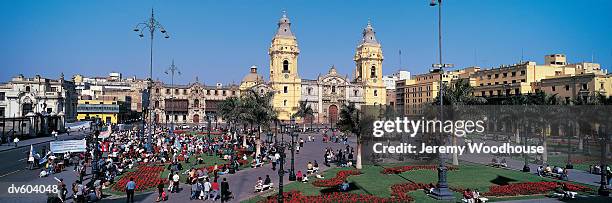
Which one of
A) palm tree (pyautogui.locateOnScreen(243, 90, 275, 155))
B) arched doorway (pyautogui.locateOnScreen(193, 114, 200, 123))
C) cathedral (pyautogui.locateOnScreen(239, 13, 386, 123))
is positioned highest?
cathedral (pyautogui.locateOnScreen(239, 13, 386, 123))

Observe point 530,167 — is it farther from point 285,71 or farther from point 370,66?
point 370,66

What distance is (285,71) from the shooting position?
89938 mm

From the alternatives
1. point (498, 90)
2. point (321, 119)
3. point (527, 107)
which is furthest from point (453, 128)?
point (321, 119)

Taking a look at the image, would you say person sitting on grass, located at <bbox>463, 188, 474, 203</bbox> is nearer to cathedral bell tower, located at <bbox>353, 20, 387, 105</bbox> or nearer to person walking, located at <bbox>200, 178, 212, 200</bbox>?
person walking, located at <bbox>200, 178, 212, 200</bbox>

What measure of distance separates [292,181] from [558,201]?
13.2 m

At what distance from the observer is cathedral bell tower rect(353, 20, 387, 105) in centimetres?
→ 9669

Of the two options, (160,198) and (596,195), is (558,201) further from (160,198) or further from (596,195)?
(160,198)

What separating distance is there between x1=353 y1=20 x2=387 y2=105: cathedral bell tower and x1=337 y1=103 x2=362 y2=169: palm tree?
219 feet

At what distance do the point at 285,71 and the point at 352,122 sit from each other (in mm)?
60480

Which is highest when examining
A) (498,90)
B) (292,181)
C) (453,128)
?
(498,90)

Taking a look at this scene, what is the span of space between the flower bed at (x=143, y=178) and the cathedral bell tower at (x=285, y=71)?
5874 cm

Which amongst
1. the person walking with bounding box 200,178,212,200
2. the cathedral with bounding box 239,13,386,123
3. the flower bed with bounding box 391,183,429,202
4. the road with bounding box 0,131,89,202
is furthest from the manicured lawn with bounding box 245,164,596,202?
the cathedral with bounding box 239,13,386,123

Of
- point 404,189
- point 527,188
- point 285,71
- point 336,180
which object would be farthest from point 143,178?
point 285,71

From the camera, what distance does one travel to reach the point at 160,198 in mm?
20359
